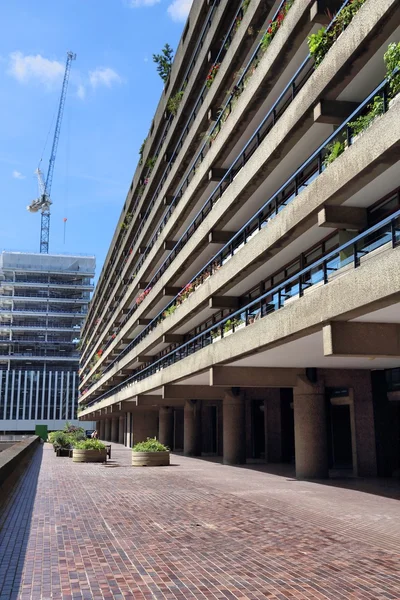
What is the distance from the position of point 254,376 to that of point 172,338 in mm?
13940

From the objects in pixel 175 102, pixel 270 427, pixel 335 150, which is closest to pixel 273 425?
pixel 270 427

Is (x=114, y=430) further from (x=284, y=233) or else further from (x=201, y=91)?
(x=284, y=233)

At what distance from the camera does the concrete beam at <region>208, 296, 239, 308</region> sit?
85.9ft

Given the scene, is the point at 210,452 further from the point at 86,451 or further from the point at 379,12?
the point at 379,12

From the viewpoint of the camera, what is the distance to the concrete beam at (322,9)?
16109 mm

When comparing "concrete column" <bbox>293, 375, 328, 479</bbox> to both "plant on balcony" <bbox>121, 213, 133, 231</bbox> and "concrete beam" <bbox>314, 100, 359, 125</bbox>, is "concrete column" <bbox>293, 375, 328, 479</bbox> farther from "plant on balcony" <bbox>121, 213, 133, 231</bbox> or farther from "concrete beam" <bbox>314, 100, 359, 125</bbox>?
"plant on balcony" <bbox>121, 213, 133, 231</bbox>

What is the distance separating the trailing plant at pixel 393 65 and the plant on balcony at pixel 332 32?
3.11 metres

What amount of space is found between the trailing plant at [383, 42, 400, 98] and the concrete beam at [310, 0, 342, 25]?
4.99m

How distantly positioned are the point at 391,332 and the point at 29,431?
122204 mm

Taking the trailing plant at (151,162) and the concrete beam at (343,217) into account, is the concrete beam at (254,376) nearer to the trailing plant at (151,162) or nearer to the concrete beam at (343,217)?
the concrete beam at (343,217)

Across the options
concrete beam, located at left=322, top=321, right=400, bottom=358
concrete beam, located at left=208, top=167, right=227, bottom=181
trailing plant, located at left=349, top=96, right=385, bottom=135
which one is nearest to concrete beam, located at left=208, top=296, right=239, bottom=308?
concrete beam, located at left=208, top=167, right=227, bottom=181

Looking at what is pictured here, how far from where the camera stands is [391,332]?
1378cm

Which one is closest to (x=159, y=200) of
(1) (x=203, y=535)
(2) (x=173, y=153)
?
(2) (x=173, y=153)

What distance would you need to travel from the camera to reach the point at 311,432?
68.9ft
